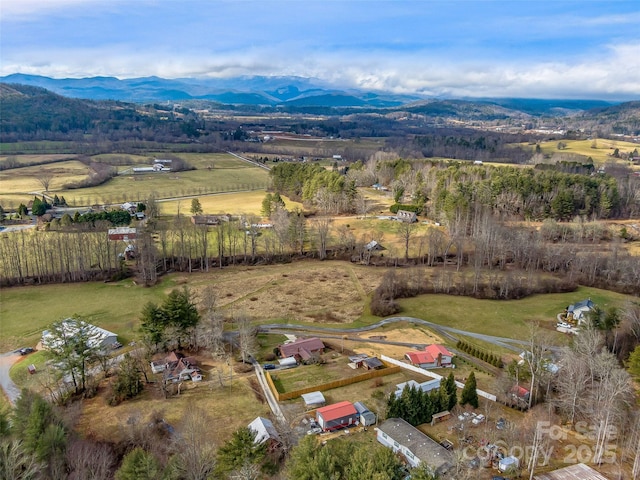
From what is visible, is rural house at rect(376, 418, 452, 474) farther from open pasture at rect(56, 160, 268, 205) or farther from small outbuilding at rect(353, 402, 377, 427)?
open pasture at rect(56, 160, 268, 205)

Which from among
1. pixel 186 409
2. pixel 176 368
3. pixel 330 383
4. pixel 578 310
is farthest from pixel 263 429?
pixel 578 310

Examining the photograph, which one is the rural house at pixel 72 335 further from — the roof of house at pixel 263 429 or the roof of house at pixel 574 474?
the roof of house at pixel 574 474

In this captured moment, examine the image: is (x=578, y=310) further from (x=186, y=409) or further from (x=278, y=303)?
(x=186, y=409)

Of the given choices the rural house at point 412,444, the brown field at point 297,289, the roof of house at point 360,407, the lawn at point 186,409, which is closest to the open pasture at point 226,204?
the brown field at point 297,289

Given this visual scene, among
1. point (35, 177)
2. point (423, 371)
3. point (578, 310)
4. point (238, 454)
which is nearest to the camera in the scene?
point (238, 454)

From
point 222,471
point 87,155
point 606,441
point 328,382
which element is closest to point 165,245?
point 328,382

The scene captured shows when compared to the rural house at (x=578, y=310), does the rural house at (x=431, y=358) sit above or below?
below

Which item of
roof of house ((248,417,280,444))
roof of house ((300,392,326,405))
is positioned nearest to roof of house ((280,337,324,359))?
roof of house ((300,392,326,405))
